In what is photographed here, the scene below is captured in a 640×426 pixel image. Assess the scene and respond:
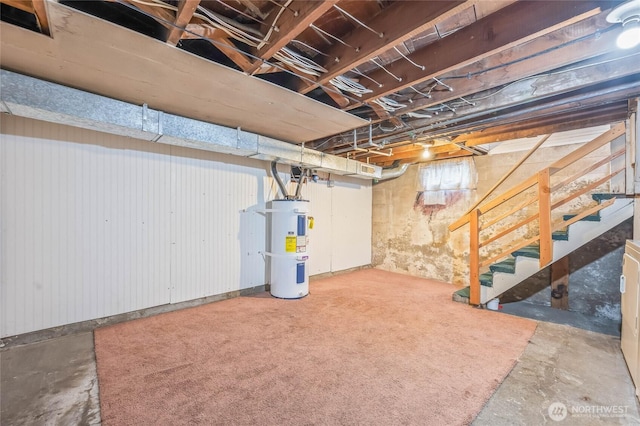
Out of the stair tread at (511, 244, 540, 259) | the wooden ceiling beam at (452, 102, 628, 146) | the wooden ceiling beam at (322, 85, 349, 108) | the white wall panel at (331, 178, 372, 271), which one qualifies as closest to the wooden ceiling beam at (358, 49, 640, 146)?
the wooden ceiling beam at (452, 102, 628, 146)

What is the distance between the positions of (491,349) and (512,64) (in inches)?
92.5

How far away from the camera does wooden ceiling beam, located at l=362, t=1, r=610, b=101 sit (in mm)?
1468

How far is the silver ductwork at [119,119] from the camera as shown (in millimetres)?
Result: 2072

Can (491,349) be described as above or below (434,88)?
below

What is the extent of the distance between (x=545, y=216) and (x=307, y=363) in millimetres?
3033

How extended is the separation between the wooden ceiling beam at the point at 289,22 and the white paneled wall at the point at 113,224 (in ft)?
7.35

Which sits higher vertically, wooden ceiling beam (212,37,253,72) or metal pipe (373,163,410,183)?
wooden ceiling beam (212,37,253,72)

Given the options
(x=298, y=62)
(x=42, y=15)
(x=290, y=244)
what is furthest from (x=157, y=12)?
(x=290, y=244)

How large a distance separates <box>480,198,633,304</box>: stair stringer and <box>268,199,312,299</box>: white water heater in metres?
2.39

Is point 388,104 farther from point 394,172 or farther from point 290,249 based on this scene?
point 394,172

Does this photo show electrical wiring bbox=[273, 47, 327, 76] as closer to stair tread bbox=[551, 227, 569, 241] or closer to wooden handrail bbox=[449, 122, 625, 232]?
wooden handrail bbox=[449, 122, 625, 232]

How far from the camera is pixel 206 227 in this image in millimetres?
3748

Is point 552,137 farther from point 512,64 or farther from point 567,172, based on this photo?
point 512,64

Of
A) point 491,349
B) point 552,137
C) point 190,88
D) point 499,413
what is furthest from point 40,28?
point 552,137
